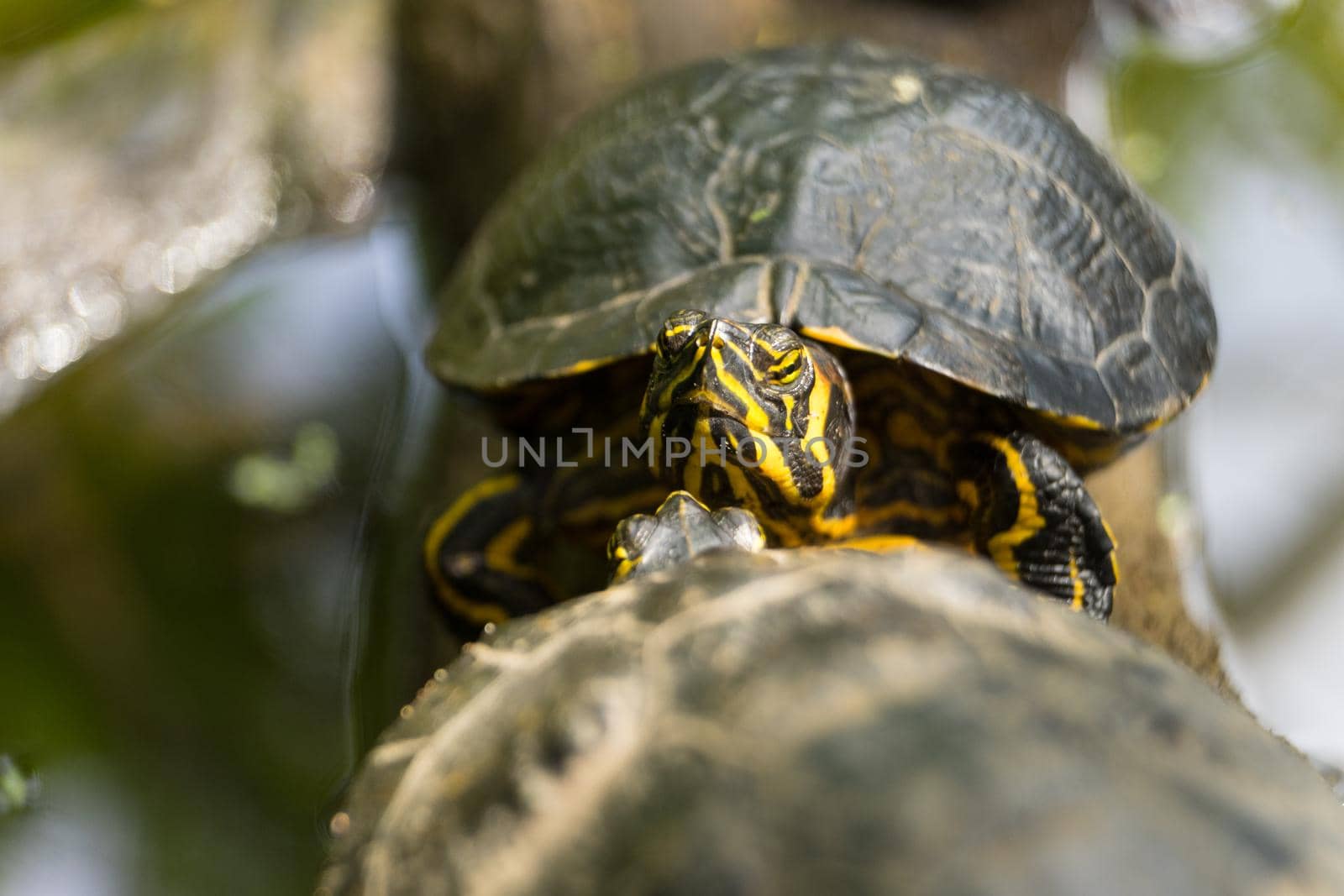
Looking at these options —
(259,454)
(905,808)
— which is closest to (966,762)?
(905,808)

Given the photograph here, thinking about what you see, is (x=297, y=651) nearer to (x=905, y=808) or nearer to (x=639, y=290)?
(x=639, y=290)

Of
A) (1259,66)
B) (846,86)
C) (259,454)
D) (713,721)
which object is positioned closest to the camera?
(713,721)

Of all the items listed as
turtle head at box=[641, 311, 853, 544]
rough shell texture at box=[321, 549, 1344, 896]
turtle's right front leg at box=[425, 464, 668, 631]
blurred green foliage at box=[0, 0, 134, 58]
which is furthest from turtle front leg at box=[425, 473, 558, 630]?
blurred green foliage at box=[0, 0, 134, 58]

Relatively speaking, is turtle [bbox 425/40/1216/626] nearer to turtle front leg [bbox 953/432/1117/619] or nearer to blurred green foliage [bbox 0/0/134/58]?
turtle front leg [bbox 953/432/1117/619]

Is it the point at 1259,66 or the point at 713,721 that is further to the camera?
the point at 1259,66

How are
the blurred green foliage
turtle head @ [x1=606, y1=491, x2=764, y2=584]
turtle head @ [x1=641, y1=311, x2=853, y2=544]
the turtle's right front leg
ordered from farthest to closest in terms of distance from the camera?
the blurred green foliage → the turtle's right front leg → turtle head @ [x1=641, y1=311, x2=853, y2=544] → turtle head @ [x1=606, y1=491, x2=764, y2=584]

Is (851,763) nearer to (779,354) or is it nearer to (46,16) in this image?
(779,354)

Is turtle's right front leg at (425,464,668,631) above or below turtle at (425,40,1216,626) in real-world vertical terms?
below
